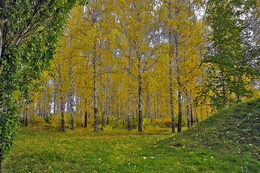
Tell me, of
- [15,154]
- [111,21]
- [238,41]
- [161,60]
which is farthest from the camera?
[111,21]

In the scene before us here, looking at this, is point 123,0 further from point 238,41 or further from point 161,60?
point 238,41

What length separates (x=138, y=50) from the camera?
47.2 ft

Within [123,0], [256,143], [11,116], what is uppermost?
[123,0]

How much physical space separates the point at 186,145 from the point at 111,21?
1356 centimetres

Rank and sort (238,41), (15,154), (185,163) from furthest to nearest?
(238,41) → (15,154) → (185,163)

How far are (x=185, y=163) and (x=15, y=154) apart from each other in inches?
304

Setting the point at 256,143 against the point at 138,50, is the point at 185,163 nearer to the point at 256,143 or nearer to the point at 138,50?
the point at 256,143

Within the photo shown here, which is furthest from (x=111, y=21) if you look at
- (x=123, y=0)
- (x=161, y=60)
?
(x=161, y=60)

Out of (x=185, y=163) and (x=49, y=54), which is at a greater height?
(x=49, y=54)

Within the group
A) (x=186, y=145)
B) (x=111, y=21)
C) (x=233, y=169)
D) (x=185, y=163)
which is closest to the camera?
(x=233, y=169)

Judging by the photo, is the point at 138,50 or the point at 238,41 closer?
the point at 238,41

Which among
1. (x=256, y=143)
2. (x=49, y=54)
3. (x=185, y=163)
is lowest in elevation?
(x=185, y=163)

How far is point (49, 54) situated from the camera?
6406 mm

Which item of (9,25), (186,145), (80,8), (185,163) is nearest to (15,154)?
(9,25)
